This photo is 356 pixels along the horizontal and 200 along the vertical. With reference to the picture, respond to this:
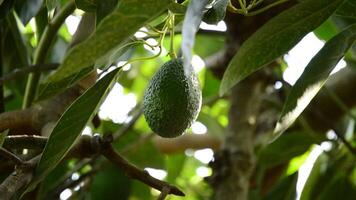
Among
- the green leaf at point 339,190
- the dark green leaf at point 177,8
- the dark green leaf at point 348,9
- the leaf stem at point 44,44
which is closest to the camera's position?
the dark green leaf at point 177,8

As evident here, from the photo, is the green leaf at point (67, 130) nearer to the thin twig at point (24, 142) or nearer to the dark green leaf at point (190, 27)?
the thin twig at point (24, 142)

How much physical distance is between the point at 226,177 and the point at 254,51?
0.39 meters

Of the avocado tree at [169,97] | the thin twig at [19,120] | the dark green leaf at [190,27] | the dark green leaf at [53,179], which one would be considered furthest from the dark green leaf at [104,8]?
the dark green leaf at [53,179]

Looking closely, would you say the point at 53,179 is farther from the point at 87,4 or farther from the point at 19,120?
the point at 87,4

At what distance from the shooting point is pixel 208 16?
63 centimetres

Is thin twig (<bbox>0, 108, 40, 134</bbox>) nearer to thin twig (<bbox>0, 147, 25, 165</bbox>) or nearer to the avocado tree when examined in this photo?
the avocado tree

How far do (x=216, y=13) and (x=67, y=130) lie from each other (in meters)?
0.18

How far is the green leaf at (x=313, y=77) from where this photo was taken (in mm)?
700

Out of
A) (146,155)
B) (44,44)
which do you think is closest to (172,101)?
(44,44)

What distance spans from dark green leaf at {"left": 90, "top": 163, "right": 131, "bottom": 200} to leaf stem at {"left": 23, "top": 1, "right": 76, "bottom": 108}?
0.60 feet

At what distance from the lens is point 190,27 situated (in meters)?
0.50

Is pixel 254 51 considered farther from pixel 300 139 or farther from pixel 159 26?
pixel 300 139

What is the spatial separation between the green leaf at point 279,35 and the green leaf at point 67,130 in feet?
0.52

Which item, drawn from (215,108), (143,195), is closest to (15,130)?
(143,195)
